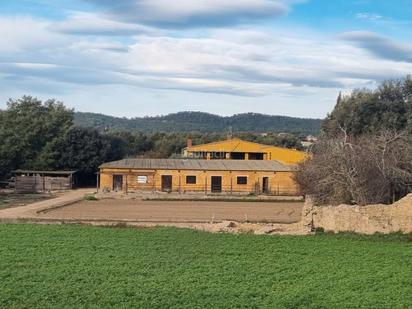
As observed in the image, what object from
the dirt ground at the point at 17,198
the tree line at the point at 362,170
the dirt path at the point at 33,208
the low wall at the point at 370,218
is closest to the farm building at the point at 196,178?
the dirt path at the point at 33,208

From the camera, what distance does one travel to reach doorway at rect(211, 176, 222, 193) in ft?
227

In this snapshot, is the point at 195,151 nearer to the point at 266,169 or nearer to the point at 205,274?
the point at 266,169

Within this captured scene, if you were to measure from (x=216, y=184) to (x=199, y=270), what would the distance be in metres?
47.6

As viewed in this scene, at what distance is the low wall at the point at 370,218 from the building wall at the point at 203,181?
33865 millimetres

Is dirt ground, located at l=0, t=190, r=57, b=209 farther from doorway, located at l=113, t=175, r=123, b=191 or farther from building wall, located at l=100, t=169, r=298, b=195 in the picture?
building wall, located at l=100, t=169, r=298, b=195

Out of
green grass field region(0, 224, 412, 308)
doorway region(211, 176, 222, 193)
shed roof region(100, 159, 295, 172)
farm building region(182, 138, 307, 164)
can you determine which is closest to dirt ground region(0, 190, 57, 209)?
shed roof region(100, 159, 295, 172)

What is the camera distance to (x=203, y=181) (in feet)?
225

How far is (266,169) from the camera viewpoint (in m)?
69.1

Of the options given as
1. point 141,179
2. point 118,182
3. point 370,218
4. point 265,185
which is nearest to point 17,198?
point 118,182

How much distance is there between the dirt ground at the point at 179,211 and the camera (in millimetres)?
43378

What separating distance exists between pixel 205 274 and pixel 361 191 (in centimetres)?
1934

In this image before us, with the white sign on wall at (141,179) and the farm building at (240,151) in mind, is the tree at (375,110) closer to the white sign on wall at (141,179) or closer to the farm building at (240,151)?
the farm building at (240,151)

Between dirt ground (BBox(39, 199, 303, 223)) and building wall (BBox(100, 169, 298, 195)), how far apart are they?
30.8 ft

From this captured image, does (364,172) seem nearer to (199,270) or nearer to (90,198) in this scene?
(199,270)
